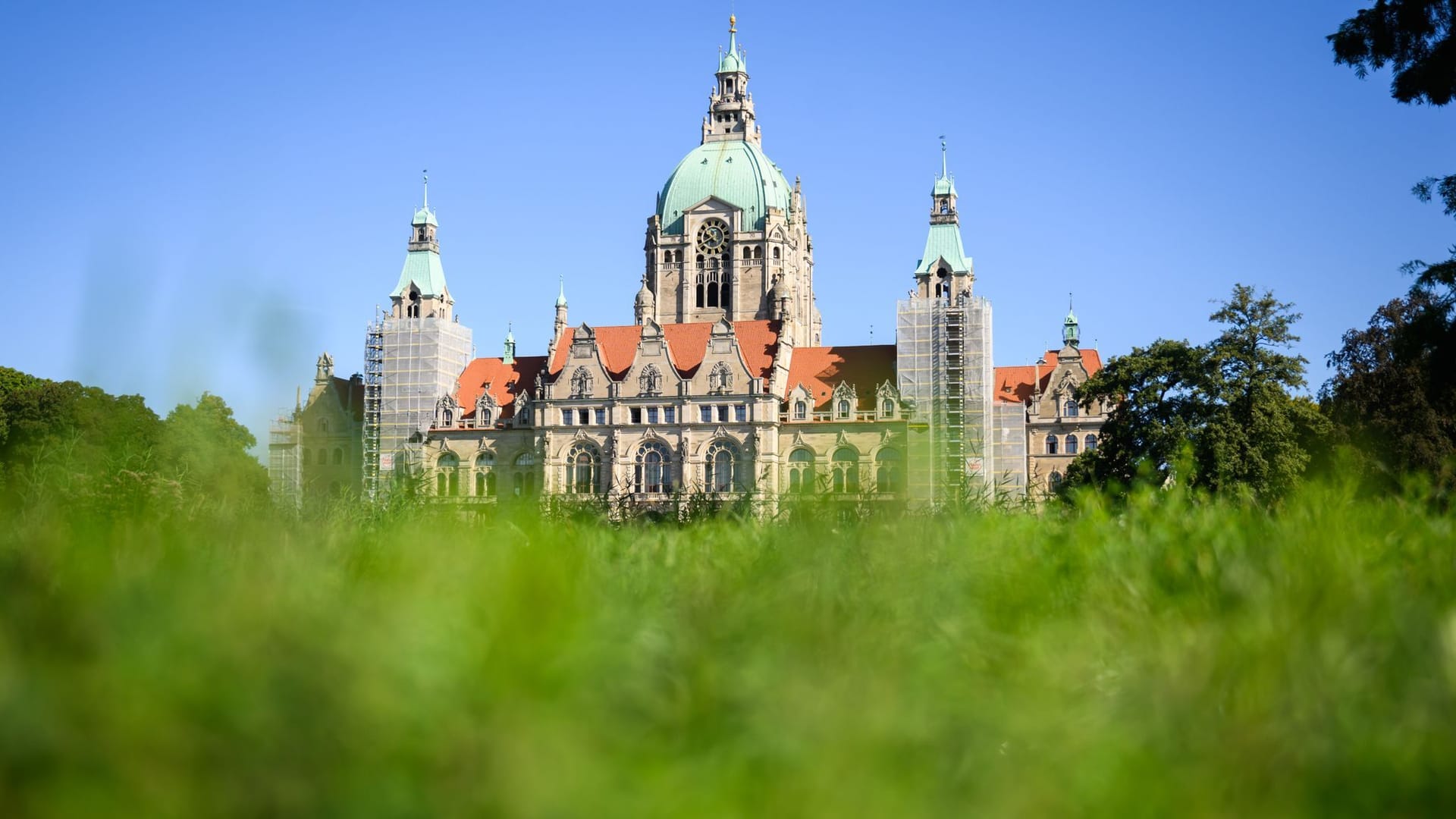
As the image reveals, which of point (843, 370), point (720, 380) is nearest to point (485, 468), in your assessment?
point (720, 380)

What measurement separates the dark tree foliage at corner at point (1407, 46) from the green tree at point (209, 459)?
54.5 ft

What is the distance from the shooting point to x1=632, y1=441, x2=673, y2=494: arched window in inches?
2290

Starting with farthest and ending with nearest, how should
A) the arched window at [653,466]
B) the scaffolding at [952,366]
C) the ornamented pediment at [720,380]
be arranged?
the scaffolding at [952,366], the ornamented pediment at [720,380], the arched window at [653,466]

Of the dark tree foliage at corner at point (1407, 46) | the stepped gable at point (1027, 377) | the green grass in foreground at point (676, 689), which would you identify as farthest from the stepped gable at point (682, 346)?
the green grass in foreground at point (676, 689)

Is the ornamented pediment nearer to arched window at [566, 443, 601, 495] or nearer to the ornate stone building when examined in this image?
the ornate stone building

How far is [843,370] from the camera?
61562 millimetres

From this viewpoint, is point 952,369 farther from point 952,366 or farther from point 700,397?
point 700,397

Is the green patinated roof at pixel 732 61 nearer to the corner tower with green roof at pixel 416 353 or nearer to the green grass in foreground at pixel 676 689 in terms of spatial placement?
the corner tower with green roof at pixel 416 353

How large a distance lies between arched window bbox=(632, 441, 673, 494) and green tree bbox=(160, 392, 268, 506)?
4392 cm

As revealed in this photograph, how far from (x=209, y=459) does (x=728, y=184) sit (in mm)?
69161

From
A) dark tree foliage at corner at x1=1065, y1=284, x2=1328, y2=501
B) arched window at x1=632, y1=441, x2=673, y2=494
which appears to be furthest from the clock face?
dark tree foliage at corner at x1=1065, y1=284, x2=1328, y2=501

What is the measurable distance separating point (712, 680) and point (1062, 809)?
1.08 metres

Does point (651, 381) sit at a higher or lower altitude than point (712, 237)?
lower

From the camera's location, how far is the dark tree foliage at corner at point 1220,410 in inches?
1596
